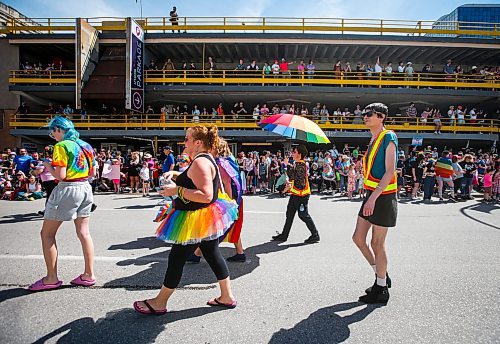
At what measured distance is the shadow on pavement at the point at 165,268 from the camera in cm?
362

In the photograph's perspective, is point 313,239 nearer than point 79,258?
No

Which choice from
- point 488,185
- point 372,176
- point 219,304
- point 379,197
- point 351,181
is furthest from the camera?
point 351,181

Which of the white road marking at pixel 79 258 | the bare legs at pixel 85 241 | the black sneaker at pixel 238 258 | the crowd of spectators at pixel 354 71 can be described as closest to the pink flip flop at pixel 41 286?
the bare legs at pixel 85 241

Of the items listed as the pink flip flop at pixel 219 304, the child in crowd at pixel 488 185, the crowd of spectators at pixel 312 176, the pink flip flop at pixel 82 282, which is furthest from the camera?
the child in crowd at pixel 488 185

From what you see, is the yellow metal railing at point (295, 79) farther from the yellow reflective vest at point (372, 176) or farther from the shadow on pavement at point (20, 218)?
the yellow reflective vest at point (372, 176)

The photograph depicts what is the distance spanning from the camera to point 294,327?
8.99ft

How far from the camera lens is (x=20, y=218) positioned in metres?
7.11

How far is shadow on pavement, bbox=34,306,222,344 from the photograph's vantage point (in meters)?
2.49

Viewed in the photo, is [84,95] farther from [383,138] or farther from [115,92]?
[383,138]

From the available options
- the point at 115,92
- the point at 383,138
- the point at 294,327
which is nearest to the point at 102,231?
the point at 294,327

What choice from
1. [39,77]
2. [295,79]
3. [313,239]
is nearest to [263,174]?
[313,239]

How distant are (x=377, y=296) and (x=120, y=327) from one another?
246cm

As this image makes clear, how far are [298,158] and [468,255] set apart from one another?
120 inches

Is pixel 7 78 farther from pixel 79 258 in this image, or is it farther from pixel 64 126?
pixel 64 126
